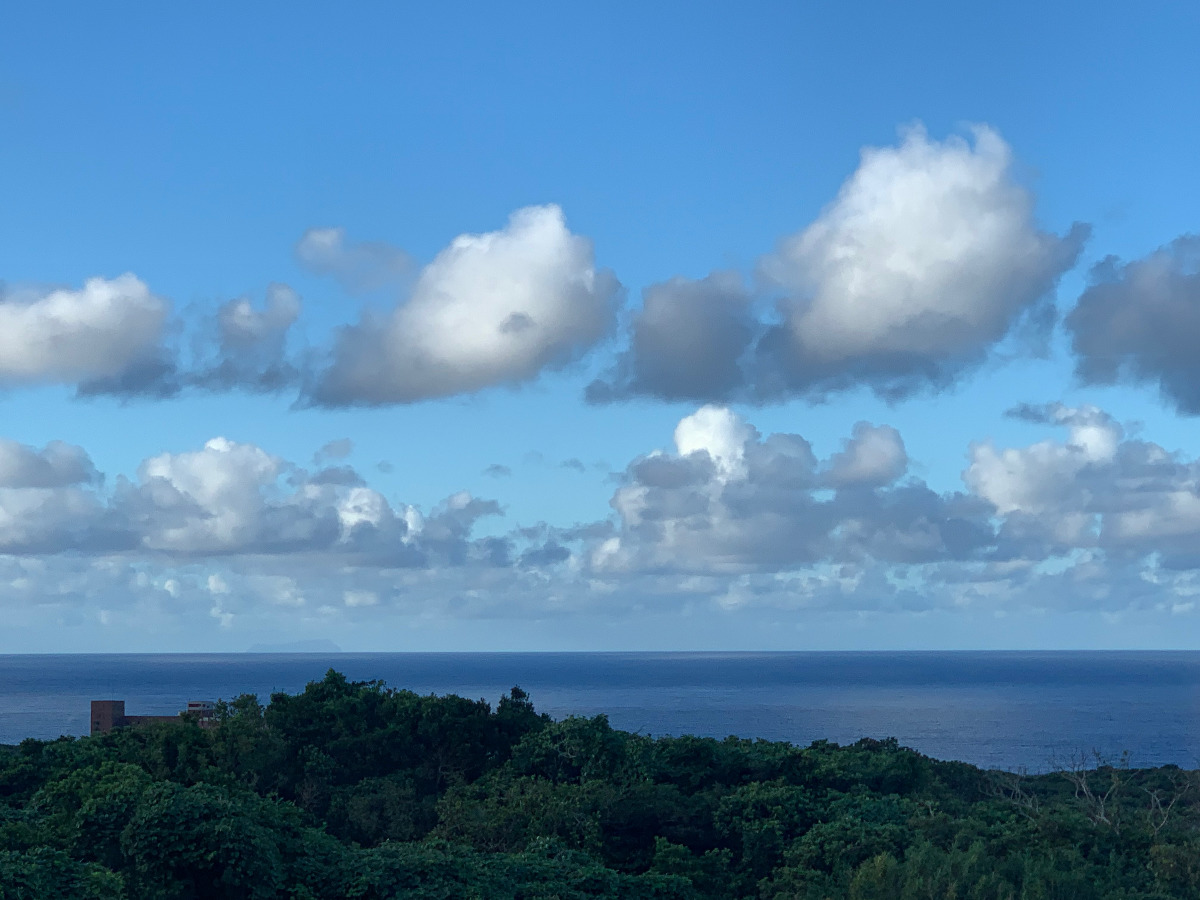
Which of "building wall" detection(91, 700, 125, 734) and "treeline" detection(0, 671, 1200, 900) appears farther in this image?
"building wall" detection(91, 700, 125, 734)

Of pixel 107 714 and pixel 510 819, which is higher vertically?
pixel 510 819

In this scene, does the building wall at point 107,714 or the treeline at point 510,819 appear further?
the building wall at point 107,714

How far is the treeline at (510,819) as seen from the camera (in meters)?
25.9

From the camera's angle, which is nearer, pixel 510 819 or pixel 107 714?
pixel 510 819

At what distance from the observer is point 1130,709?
163500mm

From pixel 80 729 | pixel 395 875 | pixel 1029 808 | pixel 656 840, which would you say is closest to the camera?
pixel 395 875

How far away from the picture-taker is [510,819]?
34656 millimetres

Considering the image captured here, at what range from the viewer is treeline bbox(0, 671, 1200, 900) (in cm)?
2594

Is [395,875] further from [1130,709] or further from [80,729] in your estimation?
[1130,709]

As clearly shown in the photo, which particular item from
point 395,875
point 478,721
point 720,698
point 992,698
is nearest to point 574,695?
point 720,698

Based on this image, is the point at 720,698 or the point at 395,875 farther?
the point at 720,698

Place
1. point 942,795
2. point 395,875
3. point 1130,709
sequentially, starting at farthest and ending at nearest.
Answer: point 1130,709, point 942,795, point 395,875

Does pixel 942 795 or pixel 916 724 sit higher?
pixel 942 795

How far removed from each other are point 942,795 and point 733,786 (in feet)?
27.5
